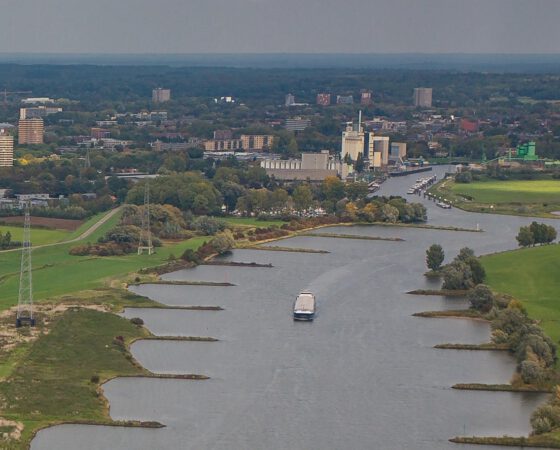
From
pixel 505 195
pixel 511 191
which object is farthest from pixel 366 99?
pixel 505 195

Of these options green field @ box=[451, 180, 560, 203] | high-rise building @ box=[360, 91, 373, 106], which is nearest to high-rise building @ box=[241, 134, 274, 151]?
green field @ box=[451, 180, 560, 203]

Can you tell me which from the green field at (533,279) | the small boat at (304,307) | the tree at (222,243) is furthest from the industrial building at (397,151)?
the small boat at (304,307)

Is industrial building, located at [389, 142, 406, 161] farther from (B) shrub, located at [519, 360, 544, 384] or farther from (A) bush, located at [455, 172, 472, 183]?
(B) shrub, located at [519, 360, 544, 384]

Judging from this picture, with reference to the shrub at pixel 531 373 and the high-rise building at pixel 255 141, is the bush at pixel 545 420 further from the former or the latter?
the high-rise building at pixel 255 141

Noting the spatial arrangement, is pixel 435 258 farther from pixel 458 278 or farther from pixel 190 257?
pixel 190 257

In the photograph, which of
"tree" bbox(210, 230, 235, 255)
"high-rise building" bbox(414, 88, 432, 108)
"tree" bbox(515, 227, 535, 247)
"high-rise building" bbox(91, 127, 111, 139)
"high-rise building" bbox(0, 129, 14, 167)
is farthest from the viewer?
"high-rise building" bbox(414, 88, 432, 108)

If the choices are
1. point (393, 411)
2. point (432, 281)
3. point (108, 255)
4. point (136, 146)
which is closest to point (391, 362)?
point (393, 411)

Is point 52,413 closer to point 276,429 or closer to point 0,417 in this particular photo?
point 0,417
